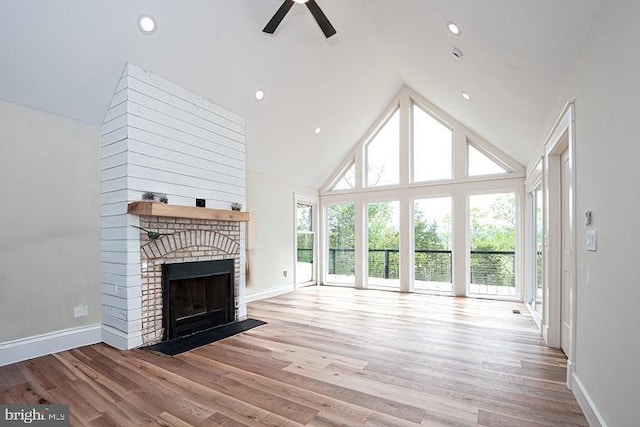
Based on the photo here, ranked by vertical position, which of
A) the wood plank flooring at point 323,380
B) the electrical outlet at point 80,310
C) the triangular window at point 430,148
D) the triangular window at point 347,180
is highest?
the triangular window at point 430,148

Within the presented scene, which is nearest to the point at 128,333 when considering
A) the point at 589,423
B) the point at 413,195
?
the point at 589,423

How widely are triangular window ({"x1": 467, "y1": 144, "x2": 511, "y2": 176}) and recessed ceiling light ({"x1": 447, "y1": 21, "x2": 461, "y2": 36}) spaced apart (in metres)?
3.33

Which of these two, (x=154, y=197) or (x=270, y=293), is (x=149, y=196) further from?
(x=270, y=293)

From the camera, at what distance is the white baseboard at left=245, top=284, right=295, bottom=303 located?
5586mm

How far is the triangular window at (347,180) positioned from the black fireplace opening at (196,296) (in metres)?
3.65

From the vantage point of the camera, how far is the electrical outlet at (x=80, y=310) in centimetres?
336

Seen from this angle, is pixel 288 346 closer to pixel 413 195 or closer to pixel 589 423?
pixel 589 423

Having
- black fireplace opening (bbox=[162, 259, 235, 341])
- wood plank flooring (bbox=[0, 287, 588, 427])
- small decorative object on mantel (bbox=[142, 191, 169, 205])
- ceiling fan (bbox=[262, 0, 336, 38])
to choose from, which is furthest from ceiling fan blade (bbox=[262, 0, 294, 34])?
wood plank flooring (bbox=[0, 287, 588, 427])

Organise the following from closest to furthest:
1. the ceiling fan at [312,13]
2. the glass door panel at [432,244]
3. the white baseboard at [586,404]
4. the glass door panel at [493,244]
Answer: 1. the white baseboard at [586,404]
2. the ceiling fan at [312,13]
3. the glass door panel at [493,244]
4. the glass door panel at [432,244]

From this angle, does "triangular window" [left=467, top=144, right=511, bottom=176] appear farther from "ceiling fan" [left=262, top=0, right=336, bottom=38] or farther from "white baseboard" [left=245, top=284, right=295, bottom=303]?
"white baseboard" [left=245, top=284, right=295, bottom=303]

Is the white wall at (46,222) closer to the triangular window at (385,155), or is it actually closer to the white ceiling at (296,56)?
the white ceiling at (296,56)

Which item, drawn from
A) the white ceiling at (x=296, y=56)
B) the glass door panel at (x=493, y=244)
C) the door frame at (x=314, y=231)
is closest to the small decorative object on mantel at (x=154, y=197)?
the white ceiling at (x=296, y=56)

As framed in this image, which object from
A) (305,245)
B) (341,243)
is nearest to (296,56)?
(305,245)

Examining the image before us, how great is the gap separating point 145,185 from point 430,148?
5282mm
